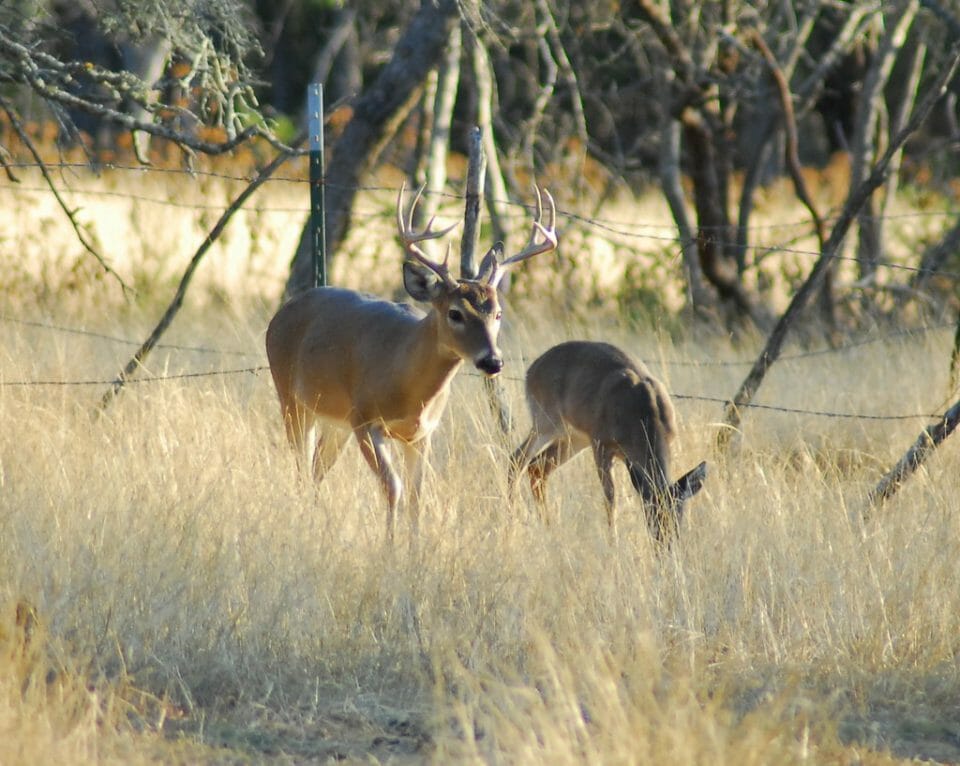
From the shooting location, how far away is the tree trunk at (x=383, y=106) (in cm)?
1006

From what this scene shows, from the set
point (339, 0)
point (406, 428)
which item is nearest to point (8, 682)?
Answer: point (406, 428)

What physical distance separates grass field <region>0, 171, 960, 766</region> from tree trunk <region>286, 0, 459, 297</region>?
3.10m

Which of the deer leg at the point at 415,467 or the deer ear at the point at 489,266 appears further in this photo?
the deer ear at the point at 489,266

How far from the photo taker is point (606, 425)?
7082mm

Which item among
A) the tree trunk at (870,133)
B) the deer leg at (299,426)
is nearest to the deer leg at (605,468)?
the deer leg at (299,426)

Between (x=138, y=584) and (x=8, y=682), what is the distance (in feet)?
3.23

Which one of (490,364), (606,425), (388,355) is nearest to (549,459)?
(606,425)

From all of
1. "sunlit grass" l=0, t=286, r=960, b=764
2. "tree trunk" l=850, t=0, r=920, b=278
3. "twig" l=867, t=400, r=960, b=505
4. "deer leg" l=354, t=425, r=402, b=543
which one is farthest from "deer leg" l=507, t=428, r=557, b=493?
"tree trunk" l=850, t=0, r=920, b=278

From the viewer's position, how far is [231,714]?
455cm

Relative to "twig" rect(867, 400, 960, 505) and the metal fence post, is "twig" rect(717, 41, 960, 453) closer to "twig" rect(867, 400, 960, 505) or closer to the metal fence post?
"twig" rect(867, 400, 960, 505)

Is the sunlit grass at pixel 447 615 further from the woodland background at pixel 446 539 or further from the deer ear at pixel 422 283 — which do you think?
the deer ear at pixel 422 283

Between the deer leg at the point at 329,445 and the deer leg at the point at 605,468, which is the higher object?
the deer leg at the point at 605,468

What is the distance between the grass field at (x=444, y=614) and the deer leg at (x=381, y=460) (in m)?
0.13

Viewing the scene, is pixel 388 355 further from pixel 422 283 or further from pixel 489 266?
pixel 489 266
